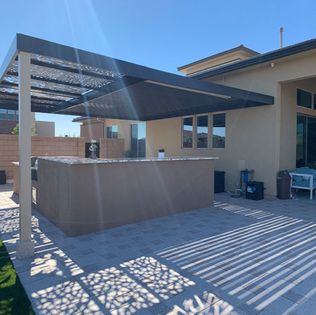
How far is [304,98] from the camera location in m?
8.62

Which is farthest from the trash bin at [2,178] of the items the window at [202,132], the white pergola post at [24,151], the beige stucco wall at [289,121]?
the beige stucco wall at [289,121]

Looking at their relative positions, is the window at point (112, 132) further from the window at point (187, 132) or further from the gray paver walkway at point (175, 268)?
the gray paver walkway at point (175, 268)

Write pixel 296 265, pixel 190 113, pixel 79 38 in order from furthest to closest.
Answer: pixel 190 113
pixel 79 38
pixel 296 265

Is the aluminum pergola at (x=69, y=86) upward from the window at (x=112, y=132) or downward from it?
upward

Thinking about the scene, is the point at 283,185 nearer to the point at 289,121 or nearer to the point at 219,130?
the point at 289,121

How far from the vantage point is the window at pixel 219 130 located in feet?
28.0

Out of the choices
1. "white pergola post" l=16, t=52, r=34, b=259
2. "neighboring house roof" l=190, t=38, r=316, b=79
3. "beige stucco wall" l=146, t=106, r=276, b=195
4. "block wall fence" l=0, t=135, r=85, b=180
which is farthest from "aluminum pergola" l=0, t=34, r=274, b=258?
"block wall fence" l=0, t=135, r=85, b=180

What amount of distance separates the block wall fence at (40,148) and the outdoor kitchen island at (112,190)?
5417mm

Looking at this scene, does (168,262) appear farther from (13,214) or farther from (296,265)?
(13,214)

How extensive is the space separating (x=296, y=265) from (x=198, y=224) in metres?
1.94

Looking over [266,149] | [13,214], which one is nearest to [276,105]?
[266,149]

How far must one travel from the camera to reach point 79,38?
6.59m

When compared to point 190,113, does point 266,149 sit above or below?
below

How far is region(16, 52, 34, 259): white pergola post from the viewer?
318cm
